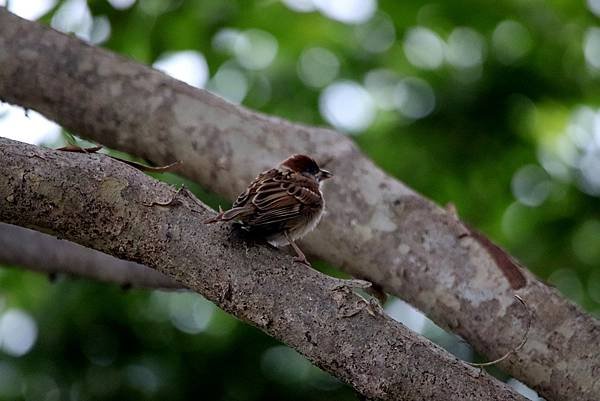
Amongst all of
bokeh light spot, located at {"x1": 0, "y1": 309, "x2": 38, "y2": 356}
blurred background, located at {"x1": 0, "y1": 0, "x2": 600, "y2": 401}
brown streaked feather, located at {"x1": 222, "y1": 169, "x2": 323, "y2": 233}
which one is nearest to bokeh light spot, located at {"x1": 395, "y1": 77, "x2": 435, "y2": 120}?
blurred background, located at {"x1": 0, "y1": 0, "x2": 600, "y2": 401}

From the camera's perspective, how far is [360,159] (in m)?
4.71

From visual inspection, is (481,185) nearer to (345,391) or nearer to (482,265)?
(345,391)

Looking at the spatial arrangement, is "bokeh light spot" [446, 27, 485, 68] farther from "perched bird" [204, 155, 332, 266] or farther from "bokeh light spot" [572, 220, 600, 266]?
"perched bird" [204, 155, 332, 266]

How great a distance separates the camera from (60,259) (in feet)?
16.8

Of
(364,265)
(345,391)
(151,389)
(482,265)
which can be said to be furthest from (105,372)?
(482,265)

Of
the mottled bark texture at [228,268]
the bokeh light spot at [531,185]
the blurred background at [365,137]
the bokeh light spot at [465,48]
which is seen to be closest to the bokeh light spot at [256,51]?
the blurred background at [365,137]

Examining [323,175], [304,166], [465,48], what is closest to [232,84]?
A: [465,48]

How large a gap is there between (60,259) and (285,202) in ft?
5.74

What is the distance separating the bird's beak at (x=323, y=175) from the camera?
14.6 feet

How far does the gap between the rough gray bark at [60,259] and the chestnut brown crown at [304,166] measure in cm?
113

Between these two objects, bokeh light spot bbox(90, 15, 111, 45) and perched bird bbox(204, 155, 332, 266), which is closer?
perched bird bbox(204, 155, 332, 266)

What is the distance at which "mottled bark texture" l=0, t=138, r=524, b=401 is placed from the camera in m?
3.04

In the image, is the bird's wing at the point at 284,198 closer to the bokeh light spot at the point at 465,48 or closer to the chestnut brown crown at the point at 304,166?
the chestnut brown crown at the point at 304,166

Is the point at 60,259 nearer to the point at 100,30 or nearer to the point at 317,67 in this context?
the point at 100,30
